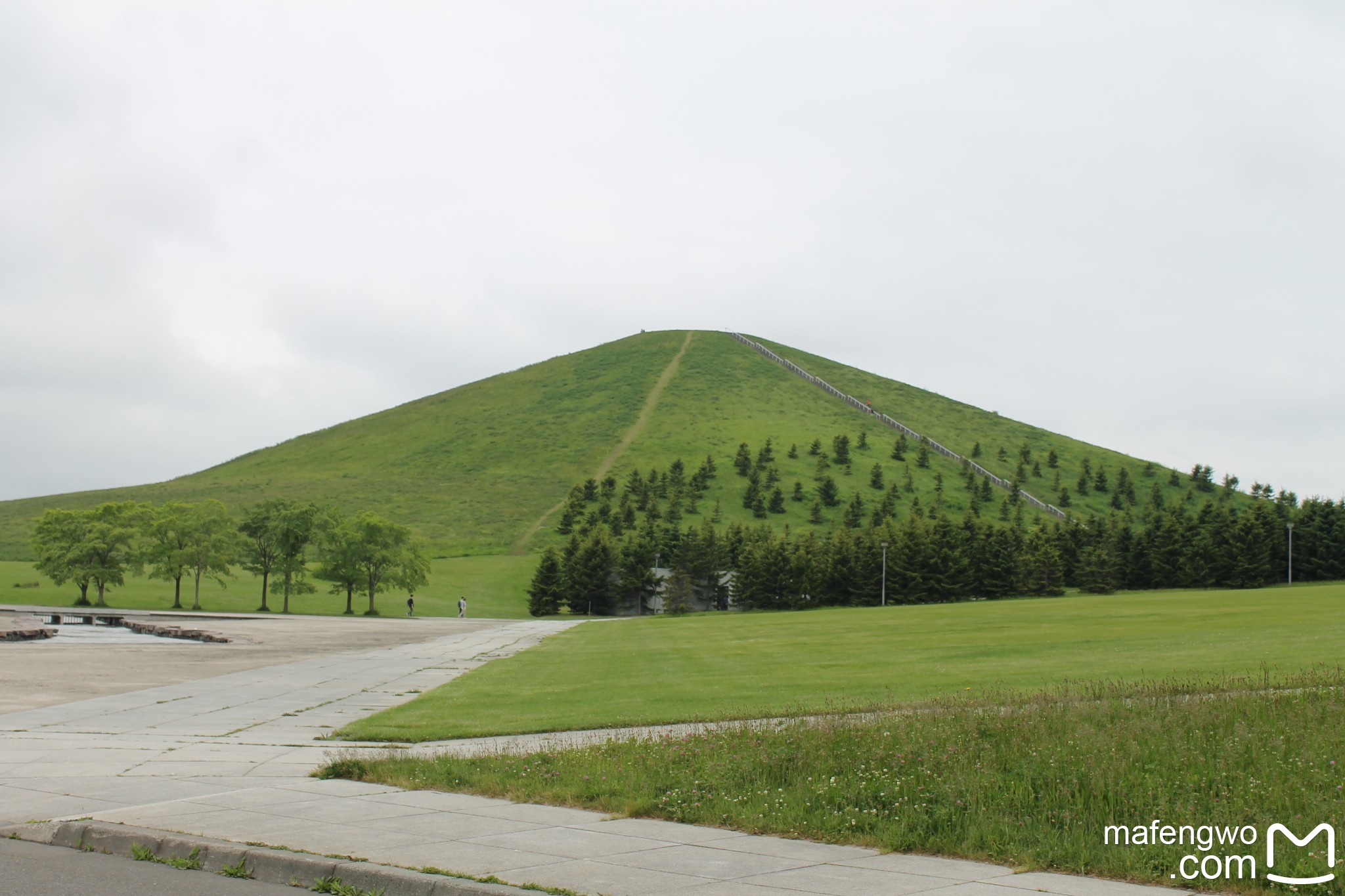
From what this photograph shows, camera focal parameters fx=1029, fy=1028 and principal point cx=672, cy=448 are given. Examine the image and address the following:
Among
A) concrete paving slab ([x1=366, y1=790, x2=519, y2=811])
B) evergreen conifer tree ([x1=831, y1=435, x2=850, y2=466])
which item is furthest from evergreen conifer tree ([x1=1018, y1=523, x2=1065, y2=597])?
concrete paving slab ([x1=366, y1=790, x2=519, y2=811])

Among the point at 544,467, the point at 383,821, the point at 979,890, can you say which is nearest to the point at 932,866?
the point at 979,890

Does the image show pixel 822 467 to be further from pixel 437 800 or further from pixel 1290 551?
pixel 437 800

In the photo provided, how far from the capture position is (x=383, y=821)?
953cm

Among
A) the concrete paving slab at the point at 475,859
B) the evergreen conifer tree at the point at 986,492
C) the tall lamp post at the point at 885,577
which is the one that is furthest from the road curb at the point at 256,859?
the evergreen conifer tree at the point at 986,492

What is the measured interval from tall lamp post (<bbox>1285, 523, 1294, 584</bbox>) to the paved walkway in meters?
97.2

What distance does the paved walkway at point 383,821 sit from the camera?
7332 mm

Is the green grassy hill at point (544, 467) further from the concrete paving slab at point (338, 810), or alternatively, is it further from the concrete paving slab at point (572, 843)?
the concrete paving slab at point (572, 843)

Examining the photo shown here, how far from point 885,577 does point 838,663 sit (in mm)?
65937

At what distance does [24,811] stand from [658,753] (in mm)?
6519

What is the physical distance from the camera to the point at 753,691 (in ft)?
72.9

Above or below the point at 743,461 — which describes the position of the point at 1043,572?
below

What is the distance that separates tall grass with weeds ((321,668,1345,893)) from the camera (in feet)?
26.7

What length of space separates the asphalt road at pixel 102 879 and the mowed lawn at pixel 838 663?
7.66 metres

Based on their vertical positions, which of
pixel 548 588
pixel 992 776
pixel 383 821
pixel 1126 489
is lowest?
pixel 548 588
